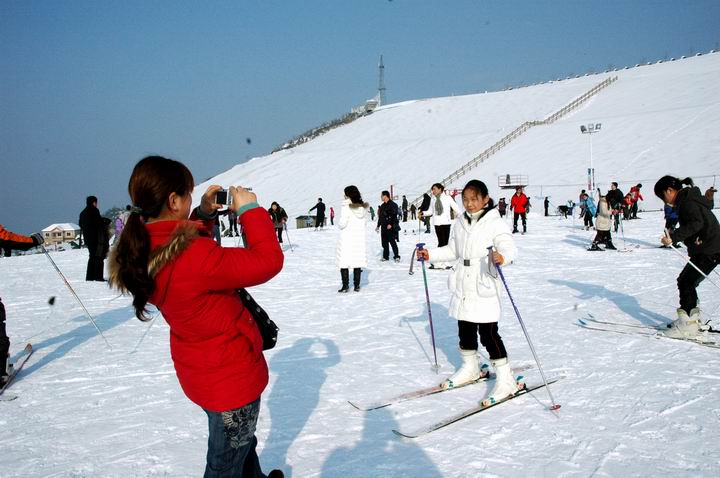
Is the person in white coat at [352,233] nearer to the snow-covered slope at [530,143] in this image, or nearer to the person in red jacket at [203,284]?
the person in red jacket at [203,284]

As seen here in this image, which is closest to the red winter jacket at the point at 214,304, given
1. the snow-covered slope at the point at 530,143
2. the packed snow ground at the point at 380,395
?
the packed snow ground at the point at 380,395

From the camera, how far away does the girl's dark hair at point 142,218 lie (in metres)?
1.91

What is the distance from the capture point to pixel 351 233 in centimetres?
926

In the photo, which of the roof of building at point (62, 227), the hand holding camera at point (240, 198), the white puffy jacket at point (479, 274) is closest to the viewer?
the hand holding camera at point (240, 198)

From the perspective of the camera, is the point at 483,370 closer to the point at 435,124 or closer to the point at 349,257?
the point at 349,257

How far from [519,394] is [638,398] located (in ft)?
2.95

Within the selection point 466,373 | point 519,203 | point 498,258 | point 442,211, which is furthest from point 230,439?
point 519,203

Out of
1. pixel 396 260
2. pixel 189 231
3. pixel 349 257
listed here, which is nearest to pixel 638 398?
pixel 189 231

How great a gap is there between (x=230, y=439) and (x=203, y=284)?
2.14 feet

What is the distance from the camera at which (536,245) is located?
15461mm

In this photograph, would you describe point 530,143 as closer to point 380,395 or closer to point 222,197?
point 380,395

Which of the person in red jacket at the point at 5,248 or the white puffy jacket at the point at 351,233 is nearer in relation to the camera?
the person in red jacket at the point at 5,248

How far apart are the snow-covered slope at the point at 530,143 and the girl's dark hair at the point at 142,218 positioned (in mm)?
29058

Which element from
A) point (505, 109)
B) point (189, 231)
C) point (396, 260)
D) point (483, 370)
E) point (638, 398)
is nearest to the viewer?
point (189, 231)
